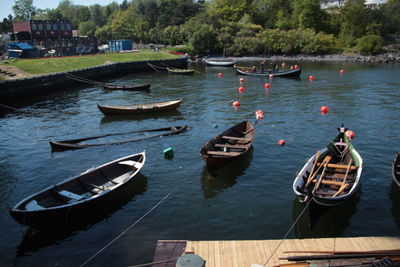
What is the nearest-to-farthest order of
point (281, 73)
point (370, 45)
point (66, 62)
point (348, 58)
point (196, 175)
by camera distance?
point (196, 175) → point (281, 73) → point (66, 62) → point (348, 58) → point (370, 45)

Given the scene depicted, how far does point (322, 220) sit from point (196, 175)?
7643 mm

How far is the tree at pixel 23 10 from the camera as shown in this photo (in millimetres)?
155125

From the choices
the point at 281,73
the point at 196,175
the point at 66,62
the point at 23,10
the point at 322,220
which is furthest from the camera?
the point at 23,10

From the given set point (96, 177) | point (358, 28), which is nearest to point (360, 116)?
point (96, 177)

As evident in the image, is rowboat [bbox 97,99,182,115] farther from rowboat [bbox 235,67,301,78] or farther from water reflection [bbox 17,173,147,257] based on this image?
rowboat [bbox 235,67,301,78]

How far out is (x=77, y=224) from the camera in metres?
15.8

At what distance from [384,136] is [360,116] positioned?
6775 millimetres

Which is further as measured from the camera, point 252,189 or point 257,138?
point 257,138

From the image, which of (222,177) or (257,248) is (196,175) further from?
(257,248)

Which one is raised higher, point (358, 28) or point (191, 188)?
point (358, 28)

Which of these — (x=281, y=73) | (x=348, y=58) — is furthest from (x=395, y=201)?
(x=348, y=58)

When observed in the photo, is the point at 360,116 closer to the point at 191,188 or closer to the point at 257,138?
the point at 257,138

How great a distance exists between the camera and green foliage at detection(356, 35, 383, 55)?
9419cm

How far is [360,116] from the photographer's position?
33.8m
